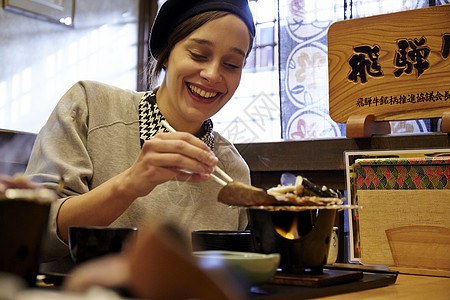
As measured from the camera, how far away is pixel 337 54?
77.4 inches

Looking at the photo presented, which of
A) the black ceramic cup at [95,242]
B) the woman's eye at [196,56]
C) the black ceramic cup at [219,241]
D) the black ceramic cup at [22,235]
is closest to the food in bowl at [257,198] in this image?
the black ceramic cup at [219,241]

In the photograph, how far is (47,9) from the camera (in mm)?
3352

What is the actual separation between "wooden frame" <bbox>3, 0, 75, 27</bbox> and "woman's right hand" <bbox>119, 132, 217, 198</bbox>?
2405 millimetres

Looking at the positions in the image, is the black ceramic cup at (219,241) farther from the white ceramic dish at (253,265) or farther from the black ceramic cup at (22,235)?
the black ceramic cup at (22,235)

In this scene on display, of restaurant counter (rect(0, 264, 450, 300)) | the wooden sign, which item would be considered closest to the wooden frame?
the wooden sign

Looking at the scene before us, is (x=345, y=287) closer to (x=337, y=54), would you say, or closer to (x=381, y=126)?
(x=381, y=126)

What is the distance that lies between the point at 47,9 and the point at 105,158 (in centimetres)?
214

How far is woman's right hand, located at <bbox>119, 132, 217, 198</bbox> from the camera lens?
1.06 metres

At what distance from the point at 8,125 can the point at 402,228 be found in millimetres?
2499

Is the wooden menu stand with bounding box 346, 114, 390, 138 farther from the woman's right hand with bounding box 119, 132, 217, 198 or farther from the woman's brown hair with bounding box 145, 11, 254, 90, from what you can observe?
the woman's right hand with bounding box 119, 132, 217, 198

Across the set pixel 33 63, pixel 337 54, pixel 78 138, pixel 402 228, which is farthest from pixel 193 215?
pixel 33 63

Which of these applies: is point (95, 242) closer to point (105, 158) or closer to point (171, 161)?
point (171, 161)

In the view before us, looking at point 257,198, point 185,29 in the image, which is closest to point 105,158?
point 185,29

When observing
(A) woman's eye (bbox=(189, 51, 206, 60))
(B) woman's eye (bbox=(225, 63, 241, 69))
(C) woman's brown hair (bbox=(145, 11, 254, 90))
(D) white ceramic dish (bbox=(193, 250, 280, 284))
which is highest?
(C) woman's brown hair (bbox=(145, 11, 254, 90))
